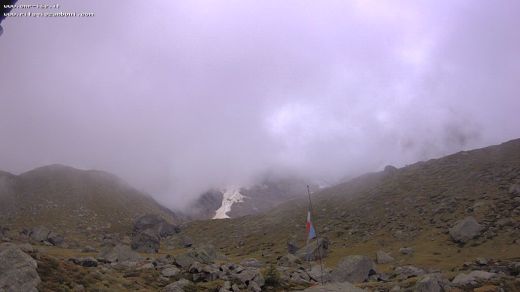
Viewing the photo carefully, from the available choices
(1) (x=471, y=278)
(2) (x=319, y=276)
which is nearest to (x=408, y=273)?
(2) (x=319, y=276)

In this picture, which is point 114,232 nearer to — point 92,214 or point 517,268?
point 92,214

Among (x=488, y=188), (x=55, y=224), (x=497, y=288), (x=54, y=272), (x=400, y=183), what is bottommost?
(x=497, y=288)

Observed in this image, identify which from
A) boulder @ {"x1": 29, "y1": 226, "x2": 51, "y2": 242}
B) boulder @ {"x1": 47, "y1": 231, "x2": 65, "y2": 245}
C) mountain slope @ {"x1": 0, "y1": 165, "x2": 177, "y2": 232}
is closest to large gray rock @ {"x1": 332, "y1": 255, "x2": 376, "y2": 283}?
boulder @ {"x1": 47, "y1": 231, "x2": 65, "y2": 245}

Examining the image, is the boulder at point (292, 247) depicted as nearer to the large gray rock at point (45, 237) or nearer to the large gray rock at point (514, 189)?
the large gray rock at point (514, 189)

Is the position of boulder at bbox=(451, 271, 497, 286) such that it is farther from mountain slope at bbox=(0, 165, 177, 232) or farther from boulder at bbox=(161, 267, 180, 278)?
mountain slope at bbox=(0, 165, 177, 232)

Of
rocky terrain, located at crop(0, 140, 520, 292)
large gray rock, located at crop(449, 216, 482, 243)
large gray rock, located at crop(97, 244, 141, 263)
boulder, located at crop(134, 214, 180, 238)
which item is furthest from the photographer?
boulder, located at crop(134, 214, 180, 238)

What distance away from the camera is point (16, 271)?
65.9 feet

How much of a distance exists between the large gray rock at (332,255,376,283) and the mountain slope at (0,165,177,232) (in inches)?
3727

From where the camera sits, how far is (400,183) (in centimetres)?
7894

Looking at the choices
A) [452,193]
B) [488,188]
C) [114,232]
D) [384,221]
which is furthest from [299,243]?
[114,232]

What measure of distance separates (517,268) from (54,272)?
30053 mm

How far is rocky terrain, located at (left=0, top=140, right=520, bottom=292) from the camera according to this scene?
79.8 feet

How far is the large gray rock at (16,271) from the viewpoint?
19281 millimetres

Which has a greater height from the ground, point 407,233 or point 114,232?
point 114,232
